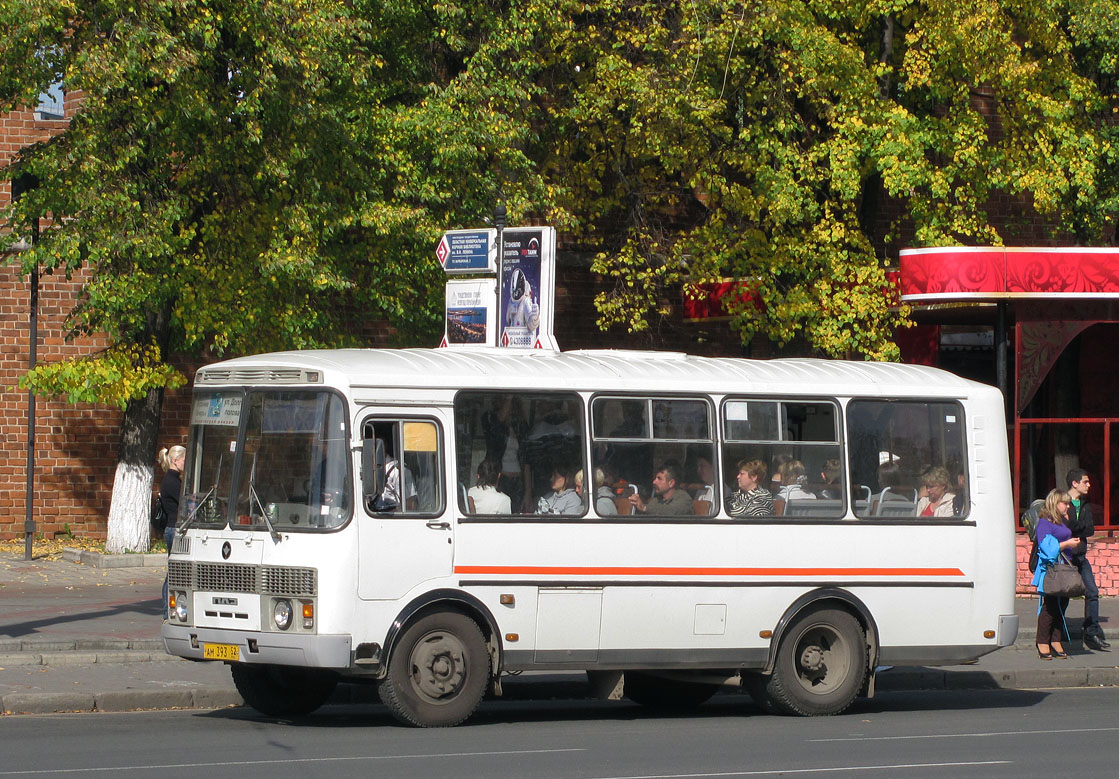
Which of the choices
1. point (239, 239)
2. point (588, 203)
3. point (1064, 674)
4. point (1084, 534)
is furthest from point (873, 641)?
point (588, 203)

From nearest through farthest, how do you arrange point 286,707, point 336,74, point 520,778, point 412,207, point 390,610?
point 520,778
point 390,610
point 286,707
point 336,74
point 412,207

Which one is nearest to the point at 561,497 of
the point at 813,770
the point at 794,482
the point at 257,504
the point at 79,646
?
the point at 794,482

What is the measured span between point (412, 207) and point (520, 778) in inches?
567

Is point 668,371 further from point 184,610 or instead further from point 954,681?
point 954,681

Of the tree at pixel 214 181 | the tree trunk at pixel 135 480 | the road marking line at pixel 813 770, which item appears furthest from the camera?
the tree trunk at pixel 135 480

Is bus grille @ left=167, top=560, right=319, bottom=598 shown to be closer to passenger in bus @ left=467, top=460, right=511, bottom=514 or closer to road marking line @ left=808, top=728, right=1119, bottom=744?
passenger in bus @ left=467, top=460, right=511, bottom=514

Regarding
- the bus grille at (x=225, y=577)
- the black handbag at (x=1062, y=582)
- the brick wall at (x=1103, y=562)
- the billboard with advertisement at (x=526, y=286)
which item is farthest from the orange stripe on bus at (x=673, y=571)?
the brick wall at (x=1103, y=562)

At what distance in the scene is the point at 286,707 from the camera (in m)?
12.5

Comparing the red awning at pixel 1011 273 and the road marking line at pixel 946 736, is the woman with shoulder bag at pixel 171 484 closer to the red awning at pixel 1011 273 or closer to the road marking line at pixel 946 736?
the road marking line at pixel 946 736

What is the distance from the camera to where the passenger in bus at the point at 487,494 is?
470 inches

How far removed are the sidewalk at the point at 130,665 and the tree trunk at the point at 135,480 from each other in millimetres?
1923

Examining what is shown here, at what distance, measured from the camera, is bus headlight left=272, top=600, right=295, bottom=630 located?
1128 centimetres

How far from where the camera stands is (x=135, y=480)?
23.5 meters

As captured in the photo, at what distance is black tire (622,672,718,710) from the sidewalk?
2.01 feet
